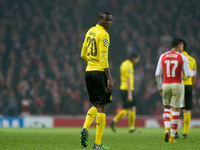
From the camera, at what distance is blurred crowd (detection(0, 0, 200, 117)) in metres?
16.1

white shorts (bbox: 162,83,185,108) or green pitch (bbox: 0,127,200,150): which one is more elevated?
white shorts (bbox: 162,83,185,108)

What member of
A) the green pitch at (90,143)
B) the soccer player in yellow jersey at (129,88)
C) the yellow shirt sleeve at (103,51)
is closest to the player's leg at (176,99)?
the green pitch at (90,143)

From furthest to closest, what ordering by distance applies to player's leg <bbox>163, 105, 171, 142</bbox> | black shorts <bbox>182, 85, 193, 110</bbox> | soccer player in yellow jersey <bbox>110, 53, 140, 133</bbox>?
soccer player in yellow jersey <bbox>110, 53, 140, 133</bbox>
black shorts <bbox>182, 85, 193, 110</bbox>
player's leg <bbox>163, 105, 171, 142</bbox>

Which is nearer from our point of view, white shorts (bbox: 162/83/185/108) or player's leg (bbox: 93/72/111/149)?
player's leg (bbox: 93/72/111/149)

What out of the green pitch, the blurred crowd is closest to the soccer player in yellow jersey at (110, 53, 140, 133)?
the green pitch

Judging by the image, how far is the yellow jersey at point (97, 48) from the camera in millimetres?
5711

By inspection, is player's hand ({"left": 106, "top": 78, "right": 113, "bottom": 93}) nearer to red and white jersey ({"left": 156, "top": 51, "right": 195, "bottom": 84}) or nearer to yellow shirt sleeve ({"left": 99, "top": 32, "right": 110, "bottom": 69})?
yellow shirt sleeve ({"left": 99, "top": 32, "right": 110, "bottom": 69})

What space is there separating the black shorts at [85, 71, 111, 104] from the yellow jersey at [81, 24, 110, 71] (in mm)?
97

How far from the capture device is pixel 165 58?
745cm

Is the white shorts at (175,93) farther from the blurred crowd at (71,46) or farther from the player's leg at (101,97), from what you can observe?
the blurred crowd at (71,46)

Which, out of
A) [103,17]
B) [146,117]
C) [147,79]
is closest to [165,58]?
[103,17]

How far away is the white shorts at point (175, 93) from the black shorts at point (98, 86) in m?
1.86

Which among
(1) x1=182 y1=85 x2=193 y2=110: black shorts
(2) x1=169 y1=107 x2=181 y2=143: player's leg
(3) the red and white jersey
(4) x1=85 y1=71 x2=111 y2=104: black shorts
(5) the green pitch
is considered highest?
(3) the red and white jersey

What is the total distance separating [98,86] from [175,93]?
6.59 feet
